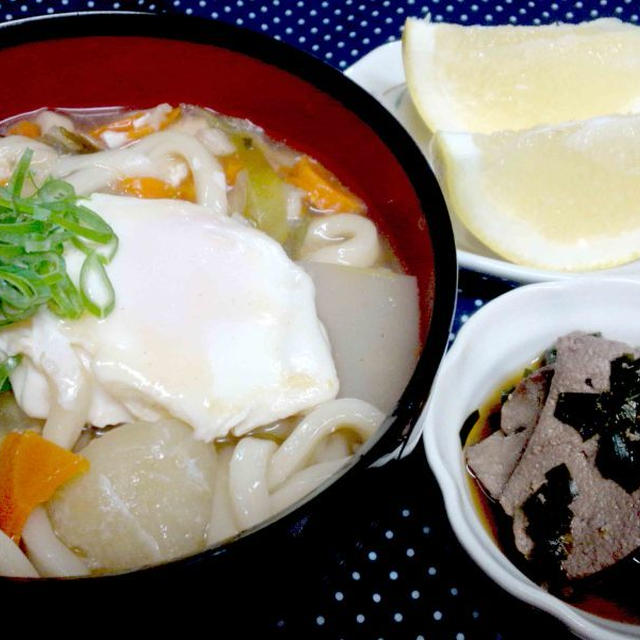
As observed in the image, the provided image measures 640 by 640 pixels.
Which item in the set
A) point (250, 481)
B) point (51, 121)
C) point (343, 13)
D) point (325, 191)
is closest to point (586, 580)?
point (250, 481)

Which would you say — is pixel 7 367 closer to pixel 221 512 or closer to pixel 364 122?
pixel 221 512

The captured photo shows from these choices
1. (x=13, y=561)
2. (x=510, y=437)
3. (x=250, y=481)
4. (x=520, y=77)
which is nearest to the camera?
(x=13, y=561)

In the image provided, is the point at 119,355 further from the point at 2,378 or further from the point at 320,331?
the point at 320,331

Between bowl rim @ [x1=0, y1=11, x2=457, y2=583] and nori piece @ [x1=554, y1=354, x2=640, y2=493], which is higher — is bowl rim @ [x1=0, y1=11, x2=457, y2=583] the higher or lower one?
the higher one

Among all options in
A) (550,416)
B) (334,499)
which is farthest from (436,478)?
(334,499)

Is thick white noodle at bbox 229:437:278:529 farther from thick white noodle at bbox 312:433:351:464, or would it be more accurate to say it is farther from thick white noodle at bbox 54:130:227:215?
thick white noodle at bbox 54:130:227:215

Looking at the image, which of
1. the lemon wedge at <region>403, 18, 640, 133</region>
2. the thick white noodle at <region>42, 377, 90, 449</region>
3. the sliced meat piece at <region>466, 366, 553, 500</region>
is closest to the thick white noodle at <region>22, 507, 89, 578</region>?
the thick white noodle at <region>42, 377, 90, 449</region>
